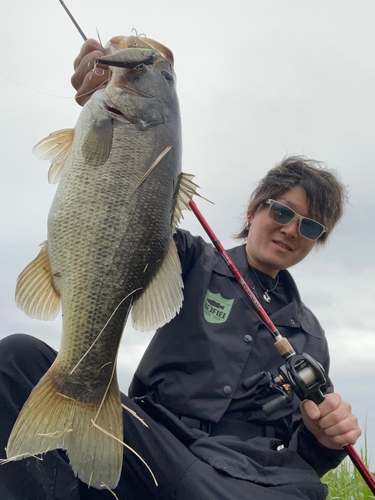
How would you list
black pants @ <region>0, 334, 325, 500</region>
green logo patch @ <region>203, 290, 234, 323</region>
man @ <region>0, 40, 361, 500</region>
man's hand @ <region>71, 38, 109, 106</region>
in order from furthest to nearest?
green logo patch @ <region>203, 290, 234, 323</region>, man's hand @ <region>71, 38, 109, 106</region>, man @ <region>0, 40, 361, 500</region>, black pants @ <region>0, 334, 325, 500</region>

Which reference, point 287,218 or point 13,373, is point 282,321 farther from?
point 13,373

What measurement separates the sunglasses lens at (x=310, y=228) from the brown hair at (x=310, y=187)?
0.14 metres

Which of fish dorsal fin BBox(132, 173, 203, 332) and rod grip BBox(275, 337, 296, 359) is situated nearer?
fish dorsal fin BBox(132, 173, 203, 332)

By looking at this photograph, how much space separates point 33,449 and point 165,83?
70.0 inches

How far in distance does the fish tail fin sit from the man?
0.91 ft

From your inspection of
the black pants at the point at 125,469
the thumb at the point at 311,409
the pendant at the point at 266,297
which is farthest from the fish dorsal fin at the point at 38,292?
the pendant at the point at 266,297

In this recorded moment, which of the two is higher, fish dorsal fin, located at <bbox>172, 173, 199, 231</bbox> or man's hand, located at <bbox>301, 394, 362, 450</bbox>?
fish dorsal fin, located at <bbox>172, 173, 199, 231</bbox>

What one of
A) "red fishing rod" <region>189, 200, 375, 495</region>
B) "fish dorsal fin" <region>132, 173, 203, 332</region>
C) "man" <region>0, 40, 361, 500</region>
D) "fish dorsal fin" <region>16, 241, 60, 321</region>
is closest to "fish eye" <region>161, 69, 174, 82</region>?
"man" <region>0, 40, 361, 500</region>

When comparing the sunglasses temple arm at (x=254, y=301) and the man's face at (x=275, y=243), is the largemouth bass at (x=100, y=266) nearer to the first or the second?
the sunglasses temple arm at (x=254, y=301)

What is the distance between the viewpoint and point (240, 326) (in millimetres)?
2904

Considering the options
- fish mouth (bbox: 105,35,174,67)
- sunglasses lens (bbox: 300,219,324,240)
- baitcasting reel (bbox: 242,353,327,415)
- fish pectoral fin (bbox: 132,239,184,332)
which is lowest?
baitcasting reel (bbox: 242,353,327,415)

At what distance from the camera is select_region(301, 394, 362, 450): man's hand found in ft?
8.18

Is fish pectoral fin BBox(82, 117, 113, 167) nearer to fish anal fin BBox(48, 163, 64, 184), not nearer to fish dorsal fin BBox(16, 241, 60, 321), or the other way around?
fish anal fin BBox(48, 163, 64, 184)

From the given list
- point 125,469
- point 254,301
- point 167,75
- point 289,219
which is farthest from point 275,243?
point 125,469
